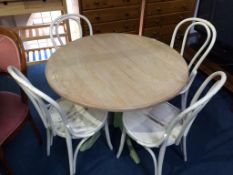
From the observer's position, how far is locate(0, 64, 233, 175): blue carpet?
5.10 feet

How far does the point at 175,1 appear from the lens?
257 cm

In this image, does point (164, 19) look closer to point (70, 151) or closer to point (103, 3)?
point (103, 3)

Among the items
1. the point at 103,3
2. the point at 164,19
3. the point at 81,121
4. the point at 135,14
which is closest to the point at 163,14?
the point at 164,19

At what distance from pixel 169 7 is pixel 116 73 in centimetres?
171

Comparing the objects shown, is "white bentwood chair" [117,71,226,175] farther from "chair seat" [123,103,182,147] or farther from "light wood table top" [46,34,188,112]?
"light wood table top" [46,34,188,112]

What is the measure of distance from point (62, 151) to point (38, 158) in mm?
188

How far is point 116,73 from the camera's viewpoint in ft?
4.31

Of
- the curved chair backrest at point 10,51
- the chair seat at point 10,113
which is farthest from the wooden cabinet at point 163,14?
the chair seat at point 10,113

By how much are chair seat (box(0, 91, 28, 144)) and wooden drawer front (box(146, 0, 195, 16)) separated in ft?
6.04

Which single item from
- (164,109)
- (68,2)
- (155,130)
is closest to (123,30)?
(68,2)

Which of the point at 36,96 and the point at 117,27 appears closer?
the point at 36,96

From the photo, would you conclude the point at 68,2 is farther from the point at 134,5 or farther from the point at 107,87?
the point at 107,87

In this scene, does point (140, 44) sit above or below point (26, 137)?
above

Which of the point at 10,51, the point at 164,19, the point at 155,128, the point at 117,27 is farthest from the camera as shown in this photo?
the point at 164,19
